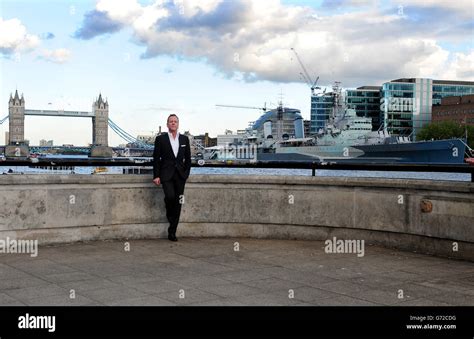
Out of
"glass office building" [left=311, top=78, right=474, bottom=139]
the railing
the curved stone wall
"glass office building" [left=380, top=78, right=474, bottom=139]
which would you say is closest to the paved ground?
the curved stone wall

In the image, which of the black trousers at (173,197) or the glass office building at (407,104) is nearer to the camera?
the black trousers at (173,197)

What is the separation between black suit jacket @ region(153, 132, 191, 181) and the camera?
935cm

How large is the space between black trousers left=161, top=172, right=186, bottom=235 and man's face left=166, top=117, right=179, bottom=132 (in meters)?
0.76

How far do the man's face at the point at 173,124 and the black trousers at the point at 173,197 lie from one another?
763 mm

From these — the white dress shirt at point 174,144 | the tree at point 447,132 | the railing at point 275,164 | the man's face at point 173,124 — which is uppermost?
the tree at point 447,132

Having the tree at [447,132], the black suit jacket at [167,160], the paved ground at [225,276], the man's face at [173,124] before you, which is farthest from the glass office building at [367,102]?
the paved ground at [225,276]

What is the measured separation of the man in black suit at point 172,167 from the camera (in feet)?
30.6

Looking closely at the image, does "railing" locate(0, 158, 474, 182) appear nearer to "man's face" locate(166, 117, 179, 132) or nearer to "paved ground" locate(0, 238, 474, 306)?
"man's face" locate(166, 117, 179, 132)

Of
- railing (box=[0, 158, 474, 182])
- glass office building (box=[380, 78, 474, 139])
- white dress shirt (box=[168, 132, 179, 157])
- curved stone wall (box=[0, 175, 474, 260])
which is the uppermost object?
glass office building (box=[380, 78, 474, 139])

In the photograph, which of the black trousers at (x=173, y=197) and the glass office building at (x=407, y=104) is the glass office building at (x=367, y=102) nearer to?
the glass office building at (x=407, y=104)
